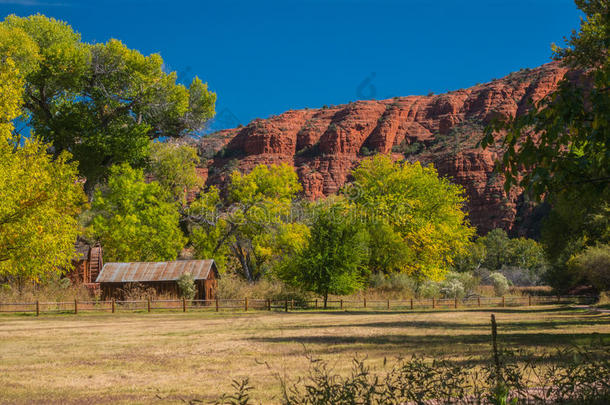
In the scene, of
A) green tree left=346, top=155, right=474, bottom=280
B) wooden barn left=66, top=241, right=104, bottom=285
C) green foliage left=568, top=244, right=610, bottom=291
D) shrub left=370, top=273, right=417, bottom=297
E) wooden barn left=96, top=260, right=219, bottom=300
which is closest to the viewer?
green foliage left=568, top=244, right=610, bottom=291

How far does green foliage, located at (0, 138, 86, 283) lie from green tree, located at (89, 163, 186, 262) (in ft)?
64.8

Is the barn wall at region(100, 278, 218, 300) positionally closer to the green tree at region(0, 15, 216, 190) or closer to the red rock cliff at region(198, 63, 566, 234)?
the green tree at region(0, 15, 216, 190)

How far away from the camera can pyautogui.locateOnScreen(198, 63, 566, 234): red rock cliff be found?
140 m

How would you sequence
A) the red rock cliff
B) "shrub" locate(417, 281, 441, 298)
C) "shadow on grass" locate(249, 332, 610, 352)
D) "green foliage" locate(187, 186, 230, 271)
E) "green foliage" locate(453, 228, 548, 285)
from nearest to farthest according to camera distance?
"shadow on grass" locate(249, 332, 610, 352) < "shrub" locate(417, 281, 441, 298) < "green foliage" locate(187, 186, 230, 271) < "green foliage" locate(453, 228, 548, 285) < the red rock cliff

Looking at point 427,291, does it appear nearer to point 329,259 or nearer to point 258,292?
point 329,259

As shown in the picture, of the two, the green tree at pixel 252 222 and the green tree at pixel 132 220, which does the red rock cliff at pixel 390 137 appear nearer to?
the green tree at pixel 252 222

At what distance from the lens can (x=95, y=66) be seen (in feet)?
132

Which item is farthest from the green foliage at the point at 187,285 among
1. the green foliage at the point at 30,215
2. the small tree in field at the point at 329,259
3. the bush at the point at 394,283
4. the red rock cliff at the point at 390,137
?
the red rock cliff at the point at 390,137

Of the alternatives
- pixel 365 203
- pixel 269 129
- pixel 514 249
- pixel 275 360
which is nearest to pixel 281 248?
pixel 365 203

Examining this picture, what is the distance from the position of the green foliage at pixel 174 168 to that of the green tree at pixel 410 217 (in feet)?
50.3

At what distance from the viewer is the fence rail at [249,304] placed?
106 ft

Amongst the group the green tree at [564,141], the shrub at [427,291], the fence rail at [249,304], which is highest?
the green tree at [564,141]

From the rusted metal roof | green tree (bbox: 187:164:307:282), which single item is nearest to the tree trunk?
green tree (bbox: 187:164:307:282)

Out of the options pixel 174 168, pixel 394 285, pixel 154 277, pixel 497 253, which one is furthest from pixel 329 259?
pixel 497 253
